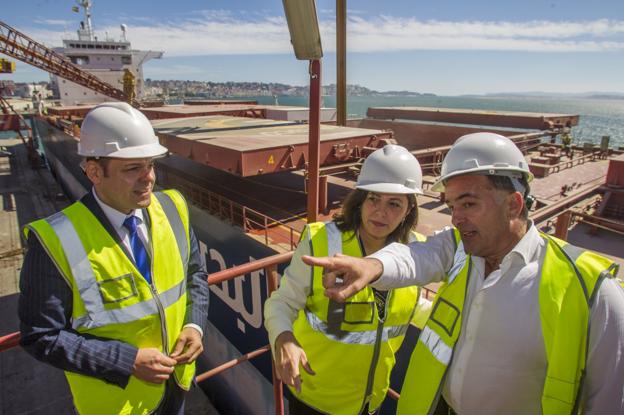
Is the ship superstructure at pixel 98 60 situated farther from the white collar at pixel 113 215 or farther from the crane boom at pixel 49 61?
the white collar at pixel 113 215

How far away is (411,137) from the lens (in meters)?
23.0

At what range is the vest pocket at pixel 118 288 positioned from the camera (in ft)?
6.49

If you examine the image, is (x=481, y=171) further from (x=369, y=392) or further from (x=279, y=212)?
(x=279, y=212)

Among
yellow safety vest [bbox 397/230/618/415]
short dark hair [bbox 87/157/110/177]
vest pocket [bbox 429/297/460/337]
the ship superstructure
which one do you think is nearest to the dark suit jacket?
short dark hair [bbox 87/157/110/177]

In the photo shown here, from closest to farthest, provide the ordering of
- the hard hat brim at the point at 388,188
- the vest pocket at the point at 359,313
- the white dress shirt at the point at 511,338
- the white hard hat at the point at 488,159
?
the white dress shirt at the point at 511,338 < the white hard hat at the point at 488,159 < the vest pocket at the point at 359,313 < the hard hat brim at the point at 388,188

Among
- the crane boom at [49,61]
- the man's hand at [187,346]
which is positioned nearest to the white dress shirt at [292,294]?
the man's hand at [187,346]

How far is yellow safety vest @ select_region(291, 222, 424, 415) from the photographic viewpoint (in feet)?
7.63

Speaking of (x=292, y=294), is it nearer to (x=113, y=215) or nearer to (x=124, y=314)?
(x=124, y=314)

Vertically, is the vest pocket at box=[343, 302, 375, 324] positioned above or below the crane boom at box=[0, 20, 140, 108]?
below

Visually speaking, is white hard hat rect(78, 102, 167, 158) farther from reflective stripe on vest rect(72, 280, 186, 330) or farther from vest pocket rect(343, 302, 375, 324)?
vest pocket rect(343, 302, 375, 324)

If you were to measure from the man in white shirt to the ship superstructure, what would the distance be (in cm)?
4643

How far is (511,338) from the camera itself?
1.66 metres

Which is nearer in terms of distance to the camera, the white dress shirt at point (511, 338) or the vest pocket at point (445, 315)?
the white dress shirt at point (511, 338)

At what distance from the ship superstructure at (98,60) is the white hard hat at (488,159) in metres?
46.4
